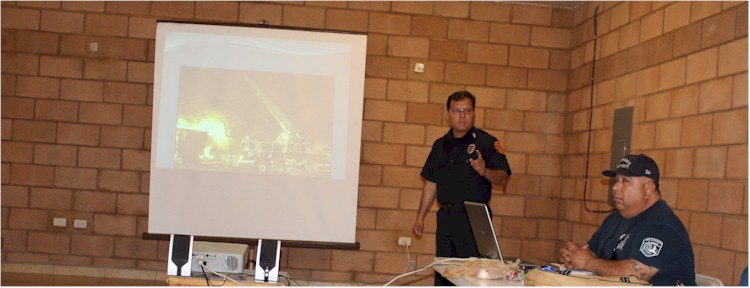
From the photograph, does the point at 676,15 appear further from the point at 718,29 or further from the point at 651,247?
the point at 651,247

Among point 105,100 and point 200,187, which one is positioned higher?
point 105,100

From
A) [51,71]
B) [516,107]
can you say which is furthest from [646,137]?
[51,71]

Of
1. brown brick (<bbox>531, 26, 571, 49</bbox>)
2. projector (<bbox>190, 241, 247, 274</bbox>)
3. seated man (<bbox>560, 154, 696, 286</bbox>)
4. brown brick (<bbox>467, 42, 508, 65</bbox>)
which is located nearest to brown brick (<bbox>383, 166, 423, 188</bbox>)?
brown brick (<bbox>467, 42, 508, 65</bbox>)

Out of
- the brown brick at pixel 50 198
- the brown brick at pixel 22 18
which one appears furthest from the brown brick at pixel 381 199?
the brown brick at pixel 22 18

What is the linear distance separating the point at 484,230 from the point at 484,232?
0.02 meters

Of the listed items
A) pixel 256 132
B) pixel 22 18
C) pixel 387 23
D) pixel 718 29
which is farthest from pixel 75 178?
pixel 718 29

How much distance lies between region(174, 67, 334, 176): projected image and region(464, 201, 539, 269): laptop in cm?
248

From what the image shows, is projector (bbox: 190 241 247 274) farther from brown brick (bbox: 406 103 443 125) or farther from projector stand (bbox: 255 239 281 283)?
brown brick (bbox: 406 103 443 125)

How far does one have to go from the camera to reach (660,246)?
3135 millimetres

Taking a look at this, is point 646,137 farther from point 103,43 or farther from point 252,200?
point 103,43

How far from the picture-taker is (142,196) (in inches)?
252

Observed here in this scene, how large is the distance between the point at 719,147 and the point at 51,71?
15.4ft

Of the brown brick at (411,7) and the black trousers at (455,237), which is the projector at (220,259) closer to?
the black trousers at (455,237)

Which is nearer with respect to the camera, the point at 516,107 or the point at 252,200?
the point at 252,200
